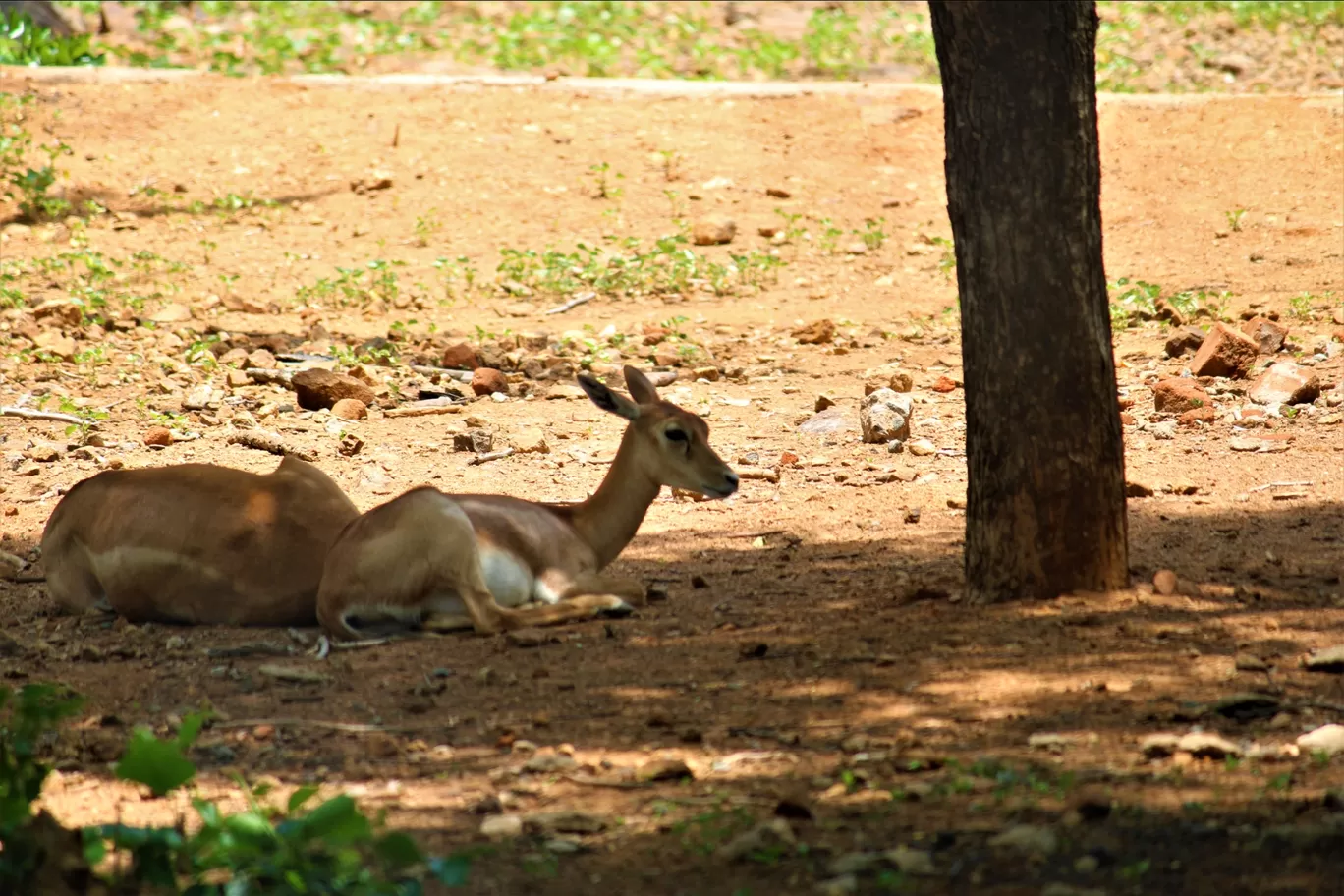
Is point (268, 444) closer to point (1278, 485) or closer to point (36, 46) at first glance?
point (1278, 485)

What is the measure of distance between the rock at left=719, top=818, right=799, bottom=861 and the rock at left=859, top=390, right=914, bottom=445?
4.72 metres

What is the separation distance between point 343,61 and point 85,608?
1048cm

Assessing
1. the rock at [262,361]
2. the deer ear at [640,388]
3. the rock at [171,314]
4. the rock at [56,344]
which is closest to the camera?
the deer ear at [640,388]

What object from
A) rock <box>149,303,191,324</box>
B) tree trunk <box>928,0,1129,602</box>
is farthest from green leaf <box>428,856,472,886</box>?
rock <box>149,303,191,324</box>

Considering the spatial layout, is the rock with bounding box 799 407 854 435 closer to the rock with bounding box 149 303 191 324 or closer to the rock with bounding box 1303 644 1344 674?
the rock with bounding box 1303 644 1344 674

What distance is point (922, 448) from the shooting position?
26.9 feet

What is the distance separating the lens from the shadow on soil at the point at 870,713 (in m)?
3.60

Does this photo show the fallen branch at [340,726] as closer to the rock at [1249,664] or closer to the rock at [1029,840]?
the rock at [1029,840]

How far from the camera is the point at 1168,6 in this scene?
1669 cm

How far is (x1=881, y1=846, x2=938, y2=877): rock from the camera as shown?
350cm

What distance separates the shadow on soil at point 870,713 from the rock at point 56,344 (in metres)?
→ 3.48

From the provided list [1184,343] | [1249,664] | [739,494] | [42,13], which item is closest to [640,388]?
[739,494]

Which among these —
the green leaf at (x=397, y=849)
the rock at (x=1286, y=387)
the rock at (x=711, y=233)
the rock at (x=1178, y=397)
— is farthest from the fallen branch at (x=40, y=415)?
the green leaf at (x=397, y=849)

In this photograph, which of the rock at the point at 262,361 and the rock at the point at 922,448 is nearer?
the rock at the point at 922,448
